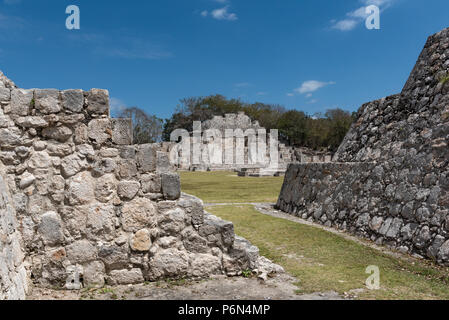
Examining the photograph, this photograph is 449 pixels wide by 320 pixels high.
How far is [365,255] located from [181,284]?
10.3 feet

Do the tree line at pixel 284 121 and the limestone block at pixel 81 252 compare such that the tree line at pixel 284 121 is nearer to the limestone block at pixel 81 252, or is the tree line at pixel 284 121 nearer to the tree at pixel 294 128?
the tree at pixel 294 128

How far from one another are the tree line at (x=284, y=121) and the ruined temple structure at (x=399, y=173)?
4882cm

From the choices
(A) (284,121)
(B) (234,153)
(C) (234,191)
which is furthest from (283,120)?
(C) (234,191)

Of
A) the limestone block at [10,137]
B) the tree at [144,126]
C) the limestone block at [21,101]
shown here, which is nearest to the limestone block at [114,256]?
the limestone block at [10,137]

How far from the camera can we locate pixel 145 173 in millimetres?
4562

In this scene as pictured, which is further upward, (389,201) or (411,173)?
(411,173)

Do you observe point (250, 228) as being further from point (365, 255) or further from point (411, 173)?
point (411, 173)

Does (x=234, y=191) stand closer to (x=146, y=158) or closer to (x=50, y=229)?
(x=146, y=158)

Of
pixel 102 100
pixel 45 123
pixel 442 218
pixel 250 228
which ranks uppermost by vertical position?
pixel 102 100

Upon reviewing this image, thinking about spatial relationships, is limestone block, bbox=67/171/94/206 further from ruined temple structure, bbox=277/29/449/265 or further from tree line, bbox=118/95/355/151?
tree line, bbox=118/95/355/151

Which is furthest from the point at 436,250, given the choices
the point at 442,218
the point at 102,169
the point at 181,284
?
the point at 102,169

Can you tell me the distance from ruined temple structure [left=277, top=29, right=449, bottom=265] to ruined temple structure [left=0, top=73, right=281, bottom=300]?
3160 millimetres

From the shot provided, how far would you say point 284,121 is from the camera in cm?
6788

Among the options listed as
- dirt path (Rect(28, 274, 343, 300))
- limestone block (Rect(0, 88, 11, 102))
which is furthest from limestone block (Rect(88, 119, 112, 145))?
dirt path (Rect(28, 274, 343, 300))
